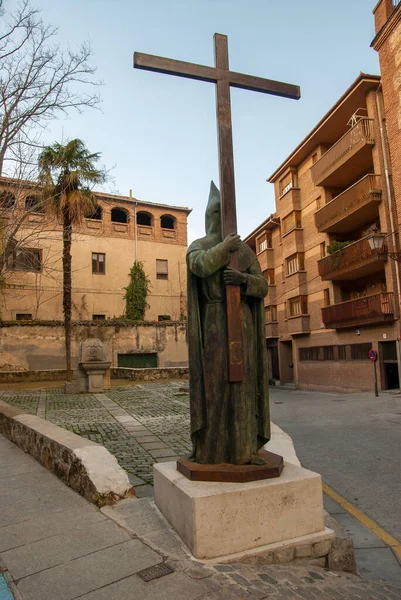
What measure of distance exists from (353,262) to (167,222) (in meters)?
18.9

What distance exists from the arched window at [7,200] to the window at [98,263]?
18869 millimetres

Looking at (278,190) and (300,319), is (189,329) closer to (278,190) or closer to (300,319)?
(300,319)

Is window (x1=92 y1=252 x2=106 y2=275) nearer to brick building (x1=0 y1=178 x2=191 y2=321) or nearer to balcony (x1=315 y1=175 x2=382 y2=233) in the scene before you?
brick building (x1=0 y1=178 x2=191 y2=321)

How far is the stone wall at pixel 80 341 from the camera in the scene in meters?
25.4

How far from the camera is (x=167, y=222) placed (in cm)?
3672

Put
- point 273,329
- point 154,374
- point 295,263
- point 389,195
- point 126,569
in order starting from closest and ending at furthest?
1. point 126,569
2. point 389,195
3. point 154,374
4. point 295,263
5. point 273,329

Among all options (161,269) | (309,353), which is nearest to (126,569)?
(309,353)

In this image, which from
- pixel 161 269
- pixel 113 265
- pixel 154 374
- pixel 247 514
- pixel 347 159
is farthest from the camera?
pixel 161 269

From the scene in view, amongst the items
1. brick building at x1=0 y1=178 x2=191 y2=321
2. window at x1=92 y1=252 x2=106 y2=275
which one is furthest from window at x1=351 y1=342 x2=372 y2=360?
window at x1=92 y1=252 x2=106 y2=275

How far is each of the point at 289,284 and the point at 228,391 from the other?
25833mm

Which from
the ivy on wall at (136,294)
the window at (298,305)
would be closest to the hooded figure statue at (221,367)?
the window at (298,305)

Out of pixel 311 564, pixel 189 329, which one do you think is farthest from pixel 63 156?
pixel 311 564

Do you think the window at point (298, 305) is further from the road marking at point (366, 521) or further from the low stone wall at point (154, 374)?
the road marking at point (366, 521)

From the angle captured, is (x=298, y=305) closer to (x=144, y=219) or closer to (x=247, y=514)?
(x=144, y=219)
